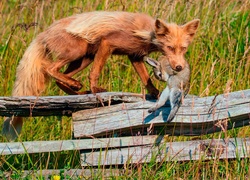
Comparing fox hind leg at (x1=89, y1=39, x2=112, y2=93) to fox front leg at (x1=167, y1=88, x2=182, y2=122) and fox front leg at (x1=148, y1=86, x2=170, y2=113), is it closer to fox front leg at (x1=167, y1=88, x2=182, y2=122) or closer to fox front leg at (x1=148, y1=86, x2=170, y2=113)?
fox front leg at (x1=148, y1=86, x2=170, y2=113)

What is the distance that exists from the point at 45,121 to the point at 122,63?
3.89ft

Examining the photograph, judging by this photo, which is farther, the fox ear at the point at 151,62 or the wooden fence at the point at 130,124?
the fox ear at the point at 151,62

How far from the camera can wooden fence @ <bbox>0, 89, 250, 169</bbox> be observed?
4.30 meters

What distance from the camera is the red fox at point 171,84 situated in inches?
161

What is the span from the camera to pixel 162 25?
16.6 feet

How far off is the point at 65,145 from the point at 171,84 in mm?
937

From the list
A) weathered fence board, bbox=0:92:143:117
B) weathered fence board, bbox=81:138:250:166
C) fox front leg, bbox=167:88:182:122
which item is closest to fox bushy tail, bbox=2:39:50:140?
weathered fence board, bbox=0:92:143:117

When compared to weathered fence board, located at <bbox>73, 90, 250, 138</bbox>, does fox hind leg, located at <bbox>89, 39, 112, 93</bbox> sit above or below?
above

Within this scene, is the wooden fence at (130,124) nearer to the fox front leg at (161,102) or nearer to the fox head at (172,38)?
the fox front leg at (161,102)

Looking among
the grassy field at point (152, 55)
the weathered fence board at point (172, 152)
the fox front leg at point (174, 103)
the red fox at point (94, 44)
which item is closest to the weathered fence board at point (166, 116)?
the weathered fence board at point (172, 152)

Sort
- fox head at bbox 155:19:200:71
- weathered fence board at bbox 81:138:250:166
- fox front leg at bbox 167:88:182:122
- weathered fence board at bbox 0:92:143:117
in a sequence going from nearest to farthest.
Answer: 1. fox front leg at bbox 167:88:182:122
2. weathered fence board at bbox 0:92:143:117
3. weathered fence board at bbox 81:138:250:166
4. fox head at bbox 155:19:200:71

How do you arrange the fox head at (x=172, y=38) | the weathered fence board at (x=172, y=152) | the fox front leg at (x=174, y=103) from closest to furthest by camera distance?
the fox front leg at (x=174, y=103), the weathered fence board at (x=172, y=152), the fox head at (x=172, y=38)

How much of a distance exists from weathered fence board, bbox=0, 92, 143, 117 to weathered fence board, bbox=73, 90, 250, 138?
8cm

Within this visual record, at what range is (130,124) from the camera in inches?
172
